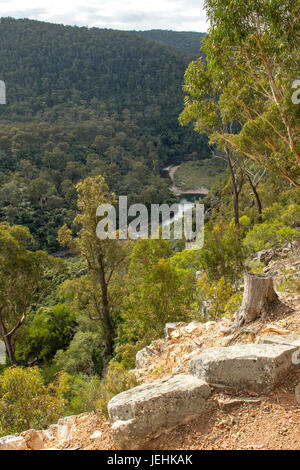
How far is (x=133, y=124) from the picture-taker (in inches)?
2933

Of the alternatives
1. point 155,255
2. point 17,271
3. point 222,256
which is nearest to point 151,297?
point 155,255

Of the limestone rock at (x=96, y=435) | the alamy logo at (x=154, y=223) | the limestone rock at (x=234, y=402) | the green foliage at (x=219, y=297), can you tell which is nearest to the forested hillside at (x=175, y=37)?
the alamy logo at (x=154, y=223)

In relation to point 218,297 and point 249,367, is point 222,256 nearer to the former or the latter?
point 218,297

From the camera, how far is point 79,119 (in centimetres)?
7094

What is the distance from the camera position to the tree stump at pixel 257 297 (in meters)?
4.30

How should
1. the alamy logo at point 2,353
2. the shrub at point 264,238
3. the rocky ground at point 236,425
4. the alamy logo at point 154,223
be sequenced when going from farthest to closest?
the shrub at point 264,238, the alamy logo at point 2,353, the alamy logo at point 154,223, the rocky ground at point 236,425

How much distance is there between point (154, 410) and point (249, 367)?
97 cm

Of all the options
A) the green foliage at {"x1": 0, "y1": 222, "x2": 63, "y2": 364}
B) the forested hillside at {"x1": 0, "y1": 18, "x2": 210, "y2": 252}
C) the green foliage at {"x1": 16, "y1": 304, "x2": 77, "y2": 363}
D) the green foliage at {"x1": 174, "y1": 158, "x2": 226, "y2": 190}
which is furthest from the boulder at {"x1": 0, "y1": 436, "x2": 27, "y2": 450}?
the green foliage at {"x1": 174, "y1": 158, "x2": 226, "y2": 190}

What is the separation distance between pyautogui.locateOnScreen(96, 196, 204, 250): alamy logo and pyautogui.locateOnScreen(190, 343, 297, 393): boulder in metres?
5.25

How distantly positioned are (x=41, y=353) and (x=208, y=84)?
11.1 m

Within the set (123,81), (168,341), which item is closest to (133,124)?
(123,81)

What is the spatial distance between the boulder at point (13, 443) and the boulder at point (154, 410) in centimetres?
92

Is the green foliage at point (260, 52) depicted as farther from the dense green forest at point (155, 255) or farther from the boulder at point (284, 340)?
the boulder at point (284, 340)
